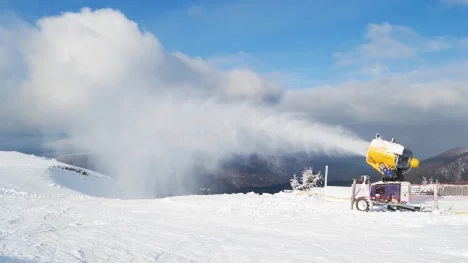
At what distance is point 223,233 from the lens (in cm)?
1298

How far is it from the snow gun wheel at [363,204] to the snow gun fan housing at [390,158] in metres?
2.07

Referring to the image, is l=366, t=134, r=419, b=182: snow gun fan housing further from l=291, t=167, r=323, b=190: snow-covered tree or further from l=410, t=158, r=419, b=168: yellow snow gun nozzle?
l=291, t=167, r=323, b=190: snow-covered tree

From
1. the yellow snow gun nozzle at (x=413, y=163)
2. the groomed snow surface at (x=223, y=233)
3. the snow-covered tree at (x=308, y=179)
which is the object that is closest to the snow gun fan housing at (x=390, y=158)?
the yellow snow gun nozzle at (x=413, y=163)

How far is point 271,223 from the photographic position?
51.3 feet

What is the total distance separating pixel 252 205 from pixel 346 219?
558 centimetres

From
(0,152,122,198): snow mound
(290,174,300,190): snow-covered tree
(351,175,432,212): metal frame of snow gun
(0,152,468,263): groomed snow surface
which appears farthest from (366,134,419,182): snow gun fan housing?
(290,174,300,190): snow-covered tree

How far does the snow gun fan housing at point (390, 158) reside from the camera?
824 inches

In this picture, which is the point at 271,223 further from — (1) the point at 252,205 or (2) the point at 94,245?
(2) the point at 94,245

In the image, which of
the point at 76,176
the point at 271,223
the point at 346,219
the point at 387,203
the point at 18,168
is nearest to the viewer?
the point at 271,223

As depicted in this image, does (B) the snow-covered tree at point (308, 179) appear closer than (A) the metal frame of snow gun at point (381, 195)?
No

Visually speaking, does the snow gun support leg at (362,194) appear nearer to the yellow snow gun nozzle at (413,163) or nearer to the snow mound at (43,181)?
the yellow snow gun nozzle at (413,163)

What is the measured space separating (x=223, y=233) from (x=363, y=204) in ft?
35.4

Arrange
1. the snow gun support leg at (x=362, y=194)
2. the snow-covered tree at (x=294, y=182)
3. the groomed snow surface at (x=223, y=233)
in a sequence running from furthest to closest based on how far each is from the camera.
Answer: the snow-covered tree at (x=294, y=182) < the snow gun support leg at (x=362, y=194) < the groomed snow surface at (x=223, y=233)

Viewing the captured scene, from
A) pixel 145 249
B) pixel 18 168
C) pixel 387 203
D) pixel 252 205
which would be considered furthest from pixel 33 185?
pixel 387 203
